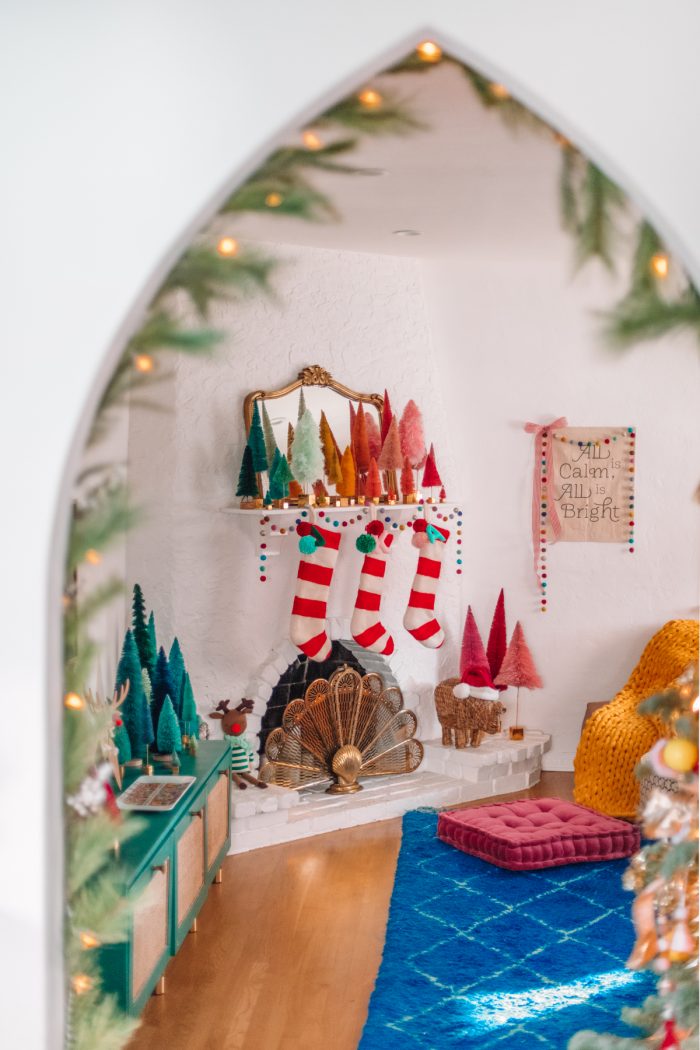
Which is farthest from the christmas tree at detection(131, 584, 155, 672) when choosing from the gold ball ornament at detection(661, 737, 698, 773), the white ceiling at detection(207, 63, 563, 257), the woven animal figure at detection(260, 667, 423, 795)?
the gold ball ornament at detection(661, 737, 698, 773)

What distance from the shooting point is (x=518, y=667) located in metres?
5.82

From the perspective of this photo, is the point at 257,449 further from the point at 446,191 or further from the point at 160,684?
the point at 446,191

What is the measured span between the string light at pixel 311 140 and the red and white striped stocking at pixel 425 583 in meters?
3.51

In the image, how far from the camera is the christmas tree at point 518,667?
19.1 feet

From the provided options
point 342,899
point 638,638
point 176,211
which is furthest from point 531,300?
point 176,211

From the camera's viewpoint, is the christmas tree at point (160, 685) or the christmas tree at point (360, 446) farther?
the christmas tree at point (360, 446)

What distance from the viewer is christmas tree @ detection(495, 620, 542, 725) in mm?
5828

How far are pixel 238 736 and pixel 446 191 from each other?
2423mm

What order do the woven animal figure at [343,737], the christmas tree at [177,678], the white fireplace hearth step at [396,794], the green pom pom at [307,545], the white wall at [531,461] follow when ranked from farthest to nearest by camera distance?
the white wall at [531,461] < the woven animal figure at [343,737] < the green pom pom at [307,545] < the white fireplace hearth step at [396,794] < the christmas tree at [177,678]

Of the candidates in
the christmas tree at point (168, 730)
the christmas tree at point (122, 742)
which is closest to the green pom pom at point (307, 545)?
the christmas tree at point (168, 730)

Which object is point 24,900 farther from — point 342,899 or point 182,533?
point 182,533

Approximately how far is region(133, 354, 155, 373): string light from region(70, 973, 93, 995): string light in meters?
1.09

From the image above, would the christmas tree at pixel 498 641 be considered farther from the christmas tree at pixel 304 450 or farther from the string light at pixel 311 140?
the string light at pixel 311 140

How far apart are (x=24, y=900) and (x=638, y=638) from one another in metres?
4.53
